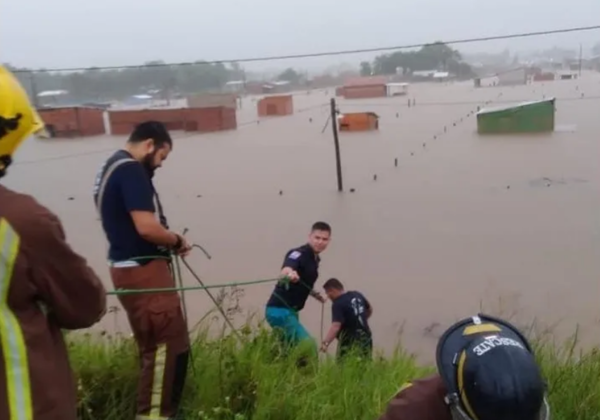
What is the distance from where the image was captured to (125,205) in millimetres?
2750

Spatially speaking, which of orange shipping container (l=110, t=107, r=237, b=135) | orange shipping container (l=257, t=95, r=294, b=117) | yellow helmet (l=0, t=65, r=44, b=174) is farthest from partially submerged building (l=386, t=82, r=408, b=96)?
yellow helmet (l=0, t=65, r=44, b=174)

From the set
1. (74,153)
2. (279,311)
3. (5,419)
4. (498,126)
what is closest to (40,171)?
(74,153)

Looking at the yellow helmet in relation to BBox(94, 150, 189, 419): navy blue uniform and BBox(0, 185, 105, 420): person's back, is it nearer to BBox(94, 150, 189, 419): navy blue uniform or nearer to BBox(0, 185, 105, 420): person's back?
BBox(0, 185, 105, 420): person's back

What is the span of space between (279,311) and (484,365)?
9.51 ft

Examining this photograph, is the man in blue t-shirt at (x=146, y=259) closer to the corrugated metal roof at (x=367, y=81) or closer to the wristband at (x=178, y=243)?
the wristband at (x=178, y=243)

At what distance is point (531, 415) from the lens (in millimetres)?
1262

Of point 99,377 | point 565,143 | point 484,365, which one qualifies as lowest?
point 565,143

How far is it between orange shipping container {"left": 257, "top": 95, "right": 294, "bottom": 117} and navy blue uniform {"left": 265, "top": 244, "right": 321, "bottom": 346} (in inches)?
1398

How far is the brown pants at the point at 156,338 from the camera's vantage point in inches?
107

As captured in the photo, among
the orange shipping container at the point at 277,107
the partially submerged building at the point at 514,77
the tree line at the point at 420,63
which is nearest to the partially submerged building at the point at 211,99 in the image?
the orange shipping container at the point at 277,107

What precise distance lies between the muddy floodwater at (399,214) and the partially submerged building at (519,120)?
716 millimetres

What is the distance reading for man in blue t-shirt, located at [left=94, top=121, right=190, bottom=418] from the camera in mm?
2727

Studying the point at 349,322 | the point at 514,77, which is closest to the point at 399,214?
the point at 349,322

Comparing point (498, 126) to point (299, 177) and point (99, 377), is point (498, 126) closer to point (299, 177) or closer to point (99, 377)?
point (299, 177)
